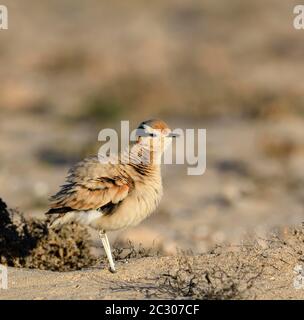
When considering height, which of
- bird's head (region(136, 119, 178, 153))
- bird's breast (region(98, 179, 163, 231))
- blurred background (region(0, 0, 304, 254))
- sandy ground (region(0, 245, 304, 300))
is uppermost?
blurred background (region(0, 0, 304, 254))

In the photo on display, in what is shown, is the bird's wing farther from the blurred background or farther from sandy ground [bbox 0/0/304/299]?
the blurred background

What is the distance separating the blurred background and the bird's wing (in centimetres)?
223

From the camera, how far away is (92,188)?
7273mm

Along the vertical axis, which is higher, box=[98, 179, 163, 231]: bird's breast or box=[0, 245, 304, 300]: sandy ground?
box=[98, 179, 163, 231]: bird's breast

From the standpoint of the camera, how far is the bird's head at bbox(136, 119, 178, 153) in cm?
780

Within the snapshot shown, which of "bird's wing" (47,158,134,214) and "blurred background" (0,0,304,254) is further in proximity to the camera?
"blurred background" (0,0,304,254)

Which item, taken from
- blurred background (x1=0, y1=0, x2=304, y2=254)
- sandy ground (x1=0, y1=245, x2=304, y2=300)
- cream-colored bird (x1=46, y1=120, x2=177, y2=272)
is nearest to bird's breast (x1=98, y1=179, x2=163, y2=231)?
cream-colored bird (x1=46, y1=120, x2=177, y2=272)

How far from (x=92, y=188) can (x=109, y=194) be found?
0.15 m

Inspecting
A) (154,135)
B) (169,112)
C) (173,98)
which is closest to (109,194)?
(154,135)

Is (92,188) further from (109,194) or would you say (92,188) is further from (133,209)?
(133,209)

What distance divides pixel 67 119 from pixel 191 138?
14.5 ft

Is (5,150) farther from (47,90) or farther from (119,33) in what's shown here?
(119,33)

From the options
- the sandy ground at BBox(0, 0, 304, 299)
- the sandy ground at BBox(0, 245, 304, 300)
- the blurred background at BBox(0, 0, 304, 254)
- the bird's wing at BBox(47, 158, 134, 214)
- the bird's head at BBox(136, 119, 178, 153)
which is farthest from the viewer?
the blurred background at BBox(0, 0, 304, 254)
